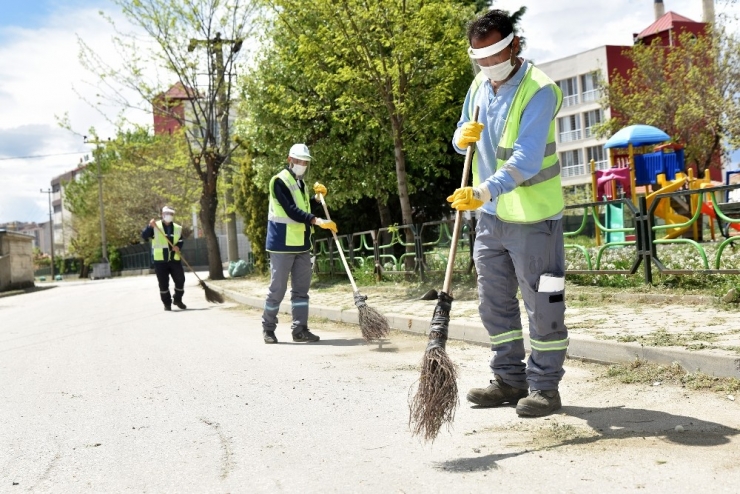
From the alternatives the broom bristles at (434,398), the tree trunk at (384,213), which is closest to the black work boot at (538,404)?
the broom bristles at (434,398)

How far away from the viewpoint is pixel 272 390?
17.0 ft

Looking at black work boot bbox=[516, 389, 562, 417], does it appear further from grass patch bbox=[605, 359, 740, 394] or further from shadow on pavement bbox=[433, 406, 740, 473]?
grass patch bbox=[605, 359, 740, 394]

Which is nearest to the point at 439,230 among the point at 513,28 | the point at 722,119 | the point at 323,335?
the point at 323,335

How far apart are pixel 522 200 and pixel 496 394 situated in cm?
113

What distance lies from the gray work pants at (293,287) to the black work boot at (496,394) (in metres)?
3.86

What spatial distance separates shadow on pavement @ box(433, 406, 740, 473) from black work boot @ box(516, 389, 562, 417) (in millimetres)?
42

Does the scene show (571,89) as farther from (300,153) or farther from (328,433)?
(328,433)

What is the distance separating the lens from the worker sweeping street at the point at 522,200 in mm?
4008

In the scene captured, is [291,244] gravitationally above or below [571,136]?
below

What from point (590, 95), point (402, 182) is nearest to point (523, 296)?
point (402, 182)

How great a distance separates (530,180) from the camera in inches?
161

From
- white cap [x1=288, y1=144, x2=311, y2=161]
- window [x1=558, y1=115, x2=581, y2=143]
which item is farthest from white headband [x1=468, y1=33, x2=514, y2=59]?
window [x1=558, y1=115, x2=581, y2=143]

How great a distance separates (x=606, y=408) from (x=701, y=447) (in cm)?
85

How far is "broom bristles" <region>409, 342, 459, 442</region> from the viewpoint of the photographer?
3.52 m
